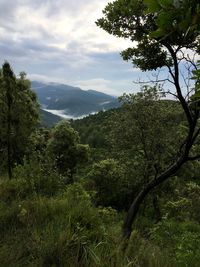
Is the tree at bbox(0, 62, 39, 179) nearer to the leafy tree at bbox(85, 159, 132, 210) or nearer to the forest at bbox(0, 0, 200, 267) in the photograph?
the forest at bbox(0, 0, 200, 267)

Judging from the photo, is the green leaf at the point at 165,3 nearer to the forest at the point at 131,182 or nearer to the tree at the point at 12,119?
the forest at the point at 131,182

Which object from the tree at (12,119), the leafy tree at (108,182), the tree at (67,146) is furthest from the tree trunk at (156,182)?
the tree at (67,146)

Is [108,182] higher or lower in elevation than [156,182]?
lower

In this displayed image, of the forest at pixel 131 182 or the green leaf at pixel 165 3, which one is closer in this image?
the green leaf at pixel 165 3

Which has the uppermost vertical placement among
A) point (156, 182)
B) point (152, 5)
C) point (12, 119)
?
point (152, 5)

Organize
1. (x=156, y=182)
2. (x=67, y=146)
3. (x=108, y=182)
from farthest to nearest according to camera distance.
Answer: (x=67, y=146)
(x=108, y=182)
(x=156, y=182)

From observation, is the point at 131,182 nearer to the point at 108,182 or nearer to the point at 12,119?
the point at 108,182

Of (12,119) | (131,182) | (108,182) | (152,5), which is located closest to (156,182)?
(152,5)

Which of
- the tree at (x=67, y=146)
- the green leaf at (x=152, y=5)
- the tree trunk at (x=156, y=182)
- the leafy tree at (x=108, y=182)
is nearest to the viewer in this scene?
the green leaf at (x=152, y=5)

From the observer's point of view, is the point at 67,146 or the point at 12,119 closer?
the point at 12,119

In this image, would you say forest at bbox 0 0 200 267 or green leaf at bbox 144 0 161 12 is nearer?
green leaf at bbox 144 0 161 12

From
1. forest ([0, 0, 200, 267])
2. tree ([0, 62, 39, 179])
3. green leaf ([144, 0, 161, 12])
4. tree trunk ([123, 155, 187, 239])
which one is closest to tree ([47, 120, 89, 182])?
tree ([0, 62, 39, 179])

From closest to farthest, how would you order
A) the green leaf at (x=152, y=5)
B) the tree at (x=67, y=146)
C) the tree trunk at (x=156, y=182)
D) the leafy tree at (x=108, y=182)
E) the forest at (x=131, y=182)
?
the green leaf at (x=152, y=5) < the forest at (x=131, y=182) < the tree trunk at (x=156, y=182) < the leafy tree at (x=108, y=182) < the tree at (x=67, y=146)

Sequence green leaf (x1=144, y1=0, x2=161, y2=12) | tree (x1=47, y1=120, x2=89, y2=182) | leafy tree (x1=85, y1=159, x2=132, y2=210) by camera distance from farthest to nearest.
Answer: tree (x1=47, y1=120, x2=89, y2=182) → leafy tree (x1=85, y1=159, x2=132, y2=210) → green leaf (x1=144, y1=0, x2=161, y2=12)
